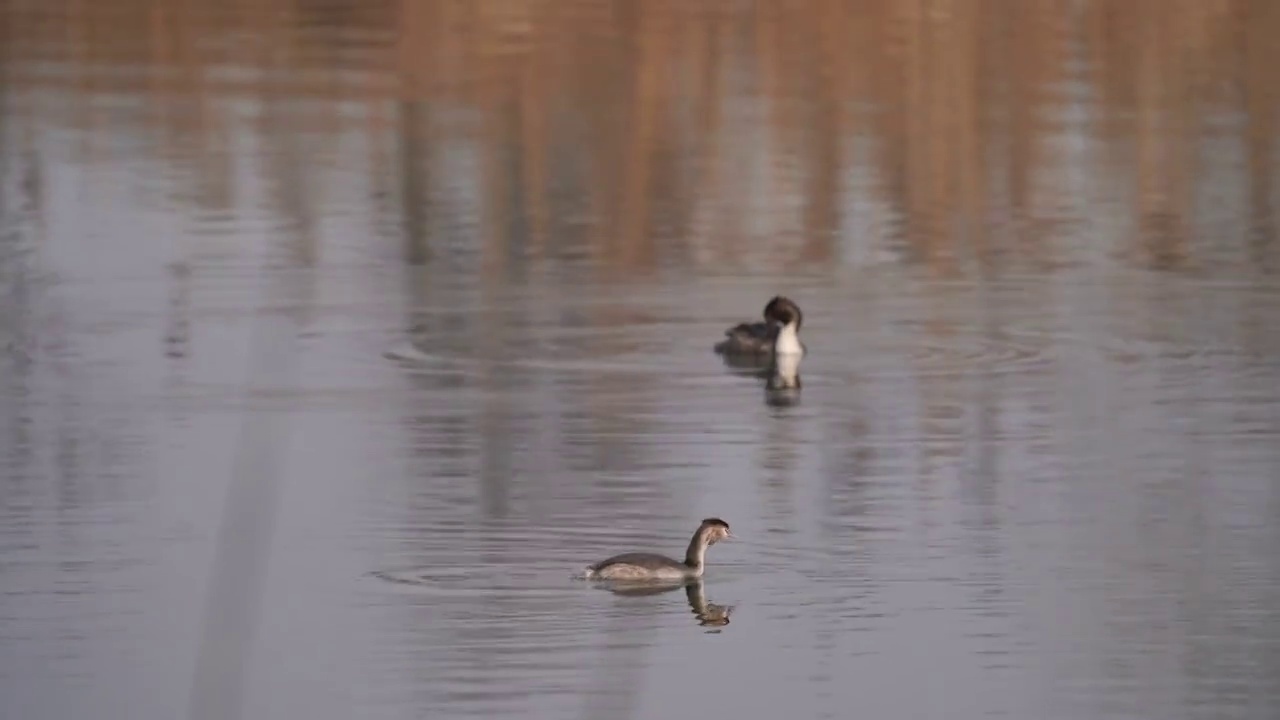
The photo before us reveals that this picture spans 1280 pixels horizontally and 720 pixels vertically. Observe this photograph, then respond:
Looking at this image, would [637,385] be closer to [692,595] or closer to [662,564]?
[692,595]

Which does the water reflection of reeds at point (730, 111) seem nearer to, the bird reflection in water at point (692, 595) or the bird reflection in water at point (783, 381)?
the bird reflection in water at point (783, 381)

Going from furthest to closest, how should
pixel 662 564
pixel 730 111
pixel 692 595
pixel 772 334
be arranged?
pixel 730 111
pixel 772 334
pixel 692 595
pixel 662 564

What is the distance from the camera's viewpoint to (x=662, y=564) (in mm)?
9062

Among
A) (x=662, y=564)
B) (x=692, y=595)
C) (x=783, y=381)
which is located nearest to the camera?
(x=662, y=564)

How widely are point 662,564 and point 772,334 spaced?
4.08 metres

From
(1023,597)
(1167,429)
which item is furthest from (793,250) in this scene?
(1023,597)

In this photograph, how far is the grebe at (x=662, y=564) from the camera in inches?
354

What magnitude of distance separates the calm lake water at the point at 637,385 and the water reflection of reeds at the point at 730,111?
65 mm

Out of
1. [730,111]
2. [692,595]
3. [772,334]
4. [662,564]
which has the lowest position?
[692,595]

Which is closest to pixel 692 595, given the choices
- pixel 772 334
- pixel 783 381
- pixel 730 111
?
pixel 783 381

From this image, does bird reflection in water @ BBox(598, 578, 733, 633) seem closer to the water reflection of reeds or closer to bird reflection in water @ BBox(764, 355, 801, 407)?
bird reflection in water @ BBox(764, 355, 801, 407)

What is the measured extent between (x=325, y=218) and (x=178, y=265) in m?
1.54

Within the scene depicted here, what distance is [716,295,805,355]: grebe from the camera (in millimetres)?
12977

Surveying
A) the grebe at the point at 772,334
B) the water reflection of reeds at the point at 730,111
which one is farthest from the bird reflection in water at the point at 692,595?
the water reflection of reeds at the point at 730,111
